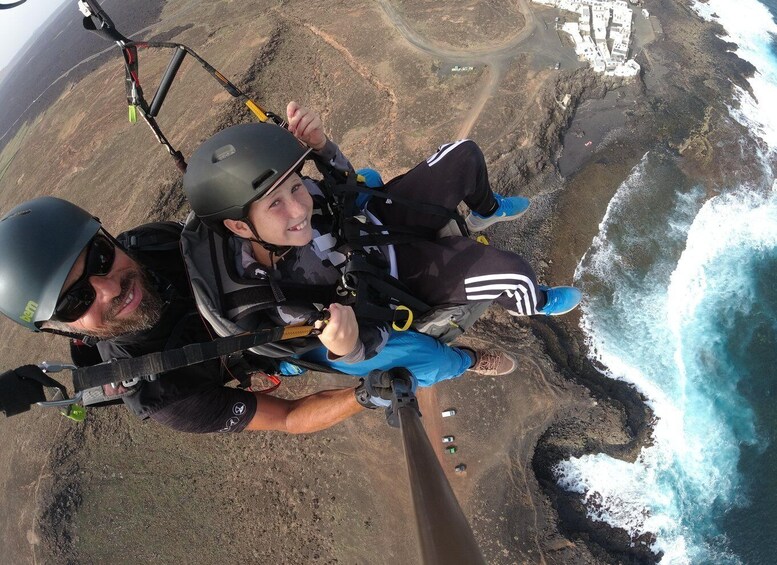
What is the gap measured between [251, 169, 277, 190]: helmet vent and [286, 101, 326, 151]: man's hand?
2.24 ft

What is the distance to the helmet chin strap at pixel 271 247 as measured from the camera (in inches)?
112

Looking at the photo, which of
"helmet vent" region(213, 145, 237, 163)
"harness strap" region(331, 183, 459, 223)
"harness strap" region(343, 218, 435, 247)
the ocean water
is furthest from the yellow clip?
the ocean water

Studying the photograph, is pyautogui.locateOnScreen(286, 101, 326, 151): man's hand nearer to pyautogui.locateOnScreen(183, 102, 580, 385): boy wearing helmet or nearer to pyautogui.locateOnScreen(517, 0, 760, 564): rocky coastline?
pyautogui.locateOnScreen(183, 102, 580, 385): boy wearing helmet

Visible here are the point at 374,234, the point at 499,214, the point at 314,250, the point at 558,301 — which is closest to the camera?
the point at 314,250

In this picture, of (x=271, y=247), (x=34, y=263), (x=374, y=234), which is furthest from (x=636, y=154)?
(x=34, y=263)

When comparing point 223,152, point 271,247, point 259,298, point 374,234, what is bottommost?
point 374,234

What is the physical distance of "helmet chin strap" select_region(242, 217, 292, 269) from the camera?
9.37ft

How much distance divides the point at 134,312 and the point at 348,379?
637cm

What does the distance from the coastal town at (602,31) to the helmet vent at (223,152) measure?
601 inches

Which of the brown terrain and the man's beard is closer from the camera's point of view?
the man's beard

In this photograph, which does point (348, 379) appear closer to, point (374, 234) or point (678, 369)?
point (374, 234)

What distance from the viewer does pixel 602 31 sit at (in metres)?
15.5

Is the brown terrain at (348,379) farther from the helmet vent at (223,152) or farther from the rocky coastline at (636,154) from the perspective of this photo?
the helmet vent at (223,152)

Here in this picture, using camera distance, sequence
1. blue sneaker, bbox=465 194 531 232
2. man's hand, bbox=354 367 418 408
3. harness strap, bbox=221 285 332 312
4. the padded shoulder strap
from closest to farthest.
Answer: harness strap, bbox=221 285 332 312
the padded shoulder strap
man's hand, bbox=354 367 418 408
blue sneaker, bbox=465 194 531 232
